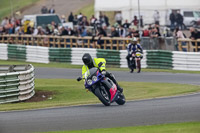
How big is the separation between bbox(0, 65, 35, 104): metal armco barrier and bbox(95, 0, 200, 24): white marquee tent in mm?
16808

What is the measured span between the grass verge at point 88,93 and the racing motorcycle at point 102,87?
4.90 ft

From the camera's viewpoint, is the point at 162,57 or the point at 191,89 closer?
the point at 191,89

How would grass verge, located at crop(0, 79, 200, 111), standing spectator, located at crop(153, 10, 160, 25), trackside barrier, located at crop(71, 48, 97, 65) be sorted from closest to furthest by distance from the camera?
grass verge, located at crop(0, 79, 200, 111), trackside barrier, located at crop(71, 48, 97, 65), standing spectator, located at crop(153, 10, 160, 25)

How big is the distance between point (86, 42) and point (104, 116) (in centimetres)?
1746

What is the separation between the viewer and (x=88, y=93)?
18688 millimetres

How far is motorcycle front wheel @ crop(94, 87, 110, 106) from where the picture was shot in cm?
1462

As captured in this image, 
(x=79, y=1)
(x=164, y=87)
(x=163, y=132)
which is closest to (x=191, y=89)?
(x=164, y=87)

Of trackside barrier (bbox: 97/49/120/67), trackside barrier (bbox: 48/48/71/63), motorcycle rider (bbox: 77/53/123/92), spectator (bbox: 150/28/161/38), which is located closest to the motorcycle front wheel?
motorcycle rider (bbox: 77/53/123/92)

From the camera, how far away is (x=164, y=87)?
19.5 metres

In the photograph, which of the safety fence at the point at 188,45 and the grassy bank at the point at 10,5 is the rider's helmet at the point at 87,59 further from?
the grassy bank at the point at 10,5

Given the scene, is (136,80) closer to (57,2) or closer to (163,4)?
(163,4)

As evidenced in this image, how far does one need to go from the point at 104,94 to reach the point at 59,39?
17.2 metres

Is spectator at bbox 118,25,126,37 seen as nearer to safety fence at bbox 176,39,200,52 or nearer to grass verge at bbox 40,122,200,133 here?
safety fence at bbox 176,39,200,52

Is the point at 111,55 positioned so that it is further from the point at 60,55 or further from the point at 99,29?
the point at 60,55
